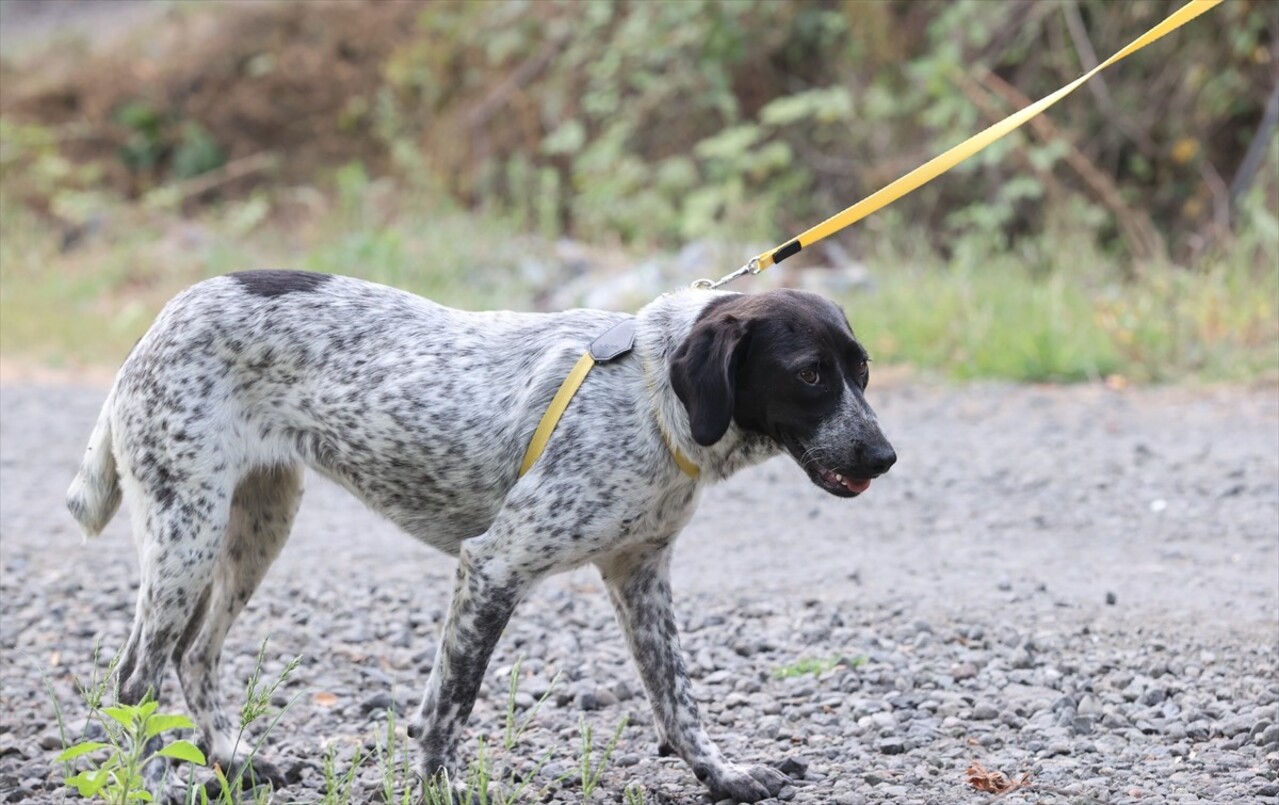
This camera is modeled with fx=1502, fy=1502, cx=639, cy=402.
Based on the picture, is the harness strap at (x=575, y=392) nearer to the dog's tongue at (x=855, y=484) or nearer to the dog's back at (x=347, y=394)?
the dog's back at (x=347, y=394)

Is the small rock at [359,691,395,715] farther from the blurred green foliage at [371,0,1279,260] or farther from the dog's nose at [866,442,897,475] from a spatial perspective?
the blurred green foliage at [371,0,1279,260]

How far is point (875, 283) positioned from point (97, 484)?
7231mm

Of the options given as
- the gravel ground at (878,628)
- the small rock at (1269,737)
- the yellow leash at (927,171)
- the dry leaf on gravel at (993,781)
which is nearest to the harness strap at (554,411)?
the yellow leash at (927,171)

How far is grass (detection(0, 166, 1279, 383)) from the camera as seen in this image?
8938 millimetres

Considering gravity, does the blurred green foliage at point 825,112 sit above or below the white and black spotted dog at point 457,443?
below

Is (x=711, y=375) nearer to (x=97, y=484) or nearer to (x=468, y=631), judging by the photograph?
(x=468, y=631)

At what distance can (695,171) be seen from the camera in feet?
44.0

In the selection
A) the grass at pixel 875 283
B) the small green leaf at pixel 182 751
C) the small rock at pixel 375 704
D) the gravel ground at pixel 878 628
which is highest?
the small green leaf at pixel 182 751

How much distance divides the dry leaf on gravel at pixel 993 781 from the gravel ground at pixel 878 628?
38mm

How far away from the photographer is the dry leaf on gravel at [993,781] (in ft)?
12.5

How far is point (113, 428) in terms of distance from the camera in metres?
4.21

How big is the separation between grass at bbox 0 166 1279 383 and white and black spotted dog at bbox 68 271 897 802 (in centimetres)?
552

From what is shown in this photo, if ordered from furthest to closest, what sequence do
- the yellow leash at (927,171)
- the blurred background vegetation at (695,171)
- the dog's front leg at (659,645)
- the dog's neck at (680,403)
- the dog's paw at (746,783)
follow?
the blurred background vegetation at (695,171) → the yellow leash at (927,171) → the dog's front leg at (659,645) → the dog's paw at (746,783) → the dog's neck at (680,403)

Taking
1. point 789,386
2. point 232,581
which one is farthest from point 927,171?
point 232,581
